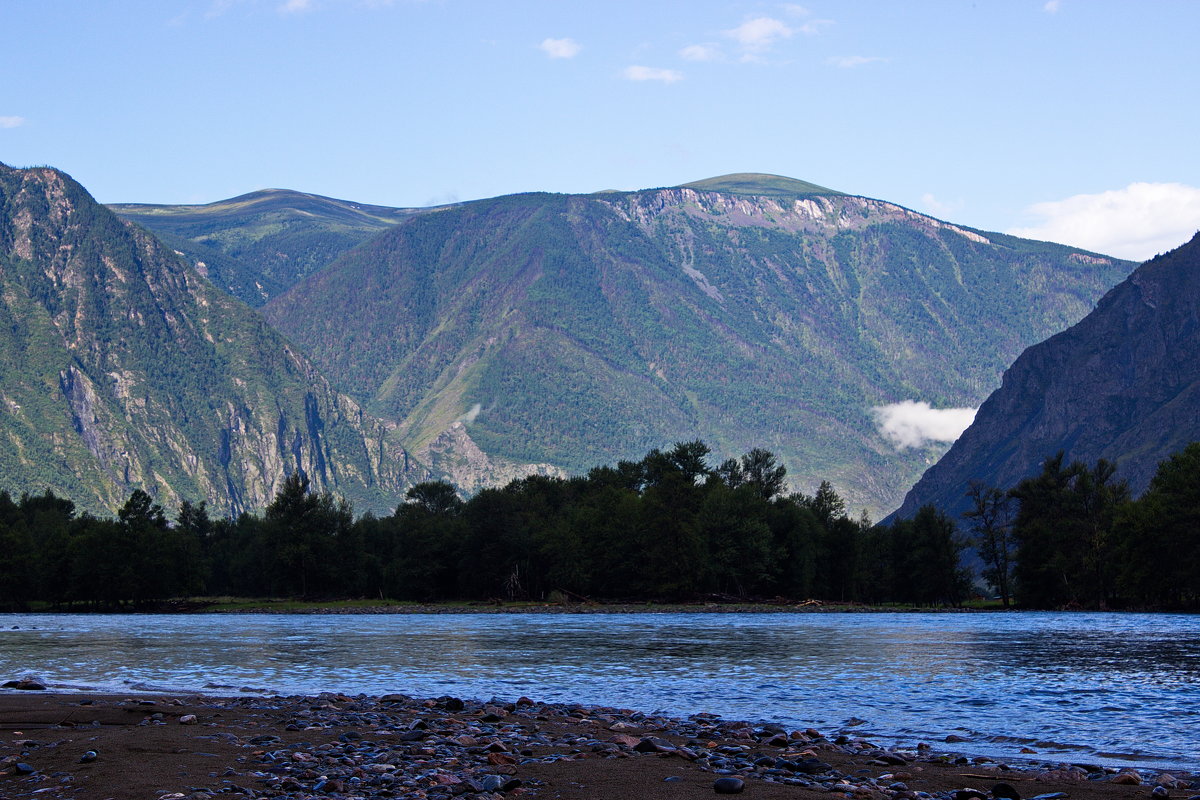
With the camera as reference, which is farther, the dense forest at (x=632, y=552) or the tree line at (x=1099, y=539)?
the dense forest at (x=632, y=552)

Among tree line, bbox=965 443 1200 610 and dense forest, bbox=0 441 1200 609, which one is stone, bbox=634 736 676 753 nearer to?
tree line, bbox=965 443 1200 610

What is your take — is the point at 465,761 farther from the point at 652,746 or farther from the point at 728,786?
the point at 728,786

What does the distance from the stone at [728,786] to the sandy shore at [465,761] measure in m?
0.24

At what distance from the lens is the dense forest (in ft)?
494

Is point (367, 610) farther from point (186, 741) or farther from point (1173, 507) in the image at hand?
point (186, 741)

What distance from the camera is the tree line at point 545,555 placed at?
15725 centimetres

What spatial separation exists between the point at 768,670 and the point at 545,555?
110 metres

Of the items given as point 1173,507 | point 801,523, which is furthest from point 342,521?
point 1173,507

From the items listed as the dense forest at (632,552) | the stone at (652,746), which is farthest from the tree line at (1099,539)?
the stone at (652,746)

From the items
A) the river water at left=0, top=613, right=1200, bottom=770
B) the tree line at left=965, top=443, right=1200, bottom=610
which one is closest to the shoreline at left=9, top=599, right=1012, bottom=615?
the tree line at left=965, top=443, right=1200, bottom=610

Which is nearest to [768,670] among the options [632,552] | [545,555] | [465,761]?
[465,761]

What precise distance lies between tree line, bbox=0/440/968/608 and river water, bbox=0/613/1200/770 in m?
52.1

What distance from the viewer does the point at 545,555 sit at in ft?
539

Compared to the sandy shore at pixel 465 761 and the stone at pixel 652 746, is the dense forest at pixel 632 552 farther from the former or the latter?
the stone at pixel 652 746
